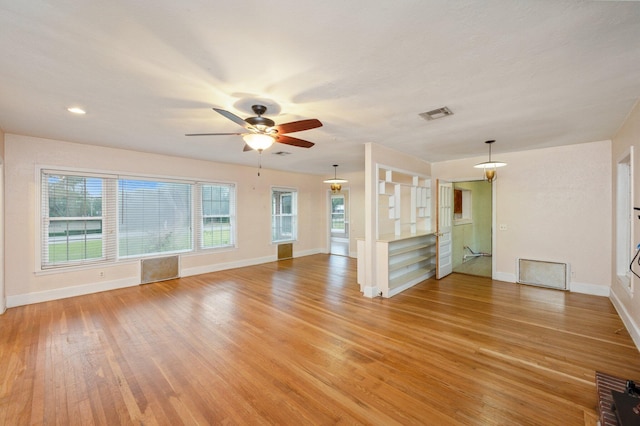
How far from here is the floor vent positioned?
7733mm

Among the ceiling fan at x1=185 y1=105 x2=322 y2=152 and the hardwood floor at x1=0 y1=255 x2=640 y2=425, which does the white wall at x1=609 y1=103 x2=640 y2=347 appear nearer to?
the hardwood floor at x1=0 y1=255 x2=640 y2=425

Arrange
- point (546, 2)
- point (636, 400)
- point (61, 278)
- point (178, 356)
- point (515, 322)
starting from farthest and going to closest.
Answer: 1. point (61, 278)
2. point (515, 322)
3. point (178, 356)
4. point (636, 400)
5. point (546, 2)

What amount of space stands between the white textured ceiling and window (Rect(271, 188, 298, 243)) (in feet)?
13.9

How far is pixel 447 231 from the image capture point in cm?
579

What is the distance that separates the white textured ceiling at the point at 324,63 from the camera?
1.55 metres

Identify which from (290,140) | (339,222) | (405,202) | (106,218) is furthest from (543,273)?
(106,218)

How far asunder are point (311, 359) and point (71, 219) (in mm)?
4812

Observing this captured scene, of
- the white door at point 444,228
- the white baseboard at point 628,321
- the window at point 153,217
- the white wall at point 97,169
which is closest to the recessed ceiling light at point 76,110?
the white wall at point 97,169

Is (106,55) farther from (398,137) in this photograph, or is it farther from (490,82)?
(398,137)

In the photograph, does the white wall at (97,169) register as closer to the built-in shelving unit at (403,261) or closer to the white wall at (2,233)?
the white wall at (2,233)

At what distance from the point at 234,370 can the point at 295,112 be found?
8.97ft

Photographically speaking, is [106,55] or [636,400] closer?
[636,400]

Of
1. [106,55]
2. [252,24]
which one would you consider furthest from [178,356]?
[252,24]

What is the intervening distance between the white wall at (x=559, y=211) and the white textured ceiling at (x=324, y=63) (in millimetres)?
1177
